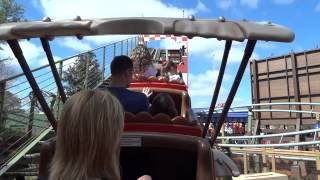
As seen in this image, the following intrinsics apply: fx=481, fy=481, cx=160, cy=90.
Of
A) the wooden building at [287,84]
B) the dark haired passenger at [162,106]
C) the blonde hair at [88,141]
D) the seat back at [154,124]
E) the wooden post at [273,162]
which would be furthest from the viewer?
the wooden building at [287,84]

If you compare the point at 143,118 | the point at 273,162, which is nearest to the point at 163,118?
the point at 143,118

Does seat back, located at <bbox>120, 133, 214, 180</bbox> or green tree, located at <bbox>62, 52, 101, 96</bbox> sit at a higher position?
green tree, located at <bbox>62, 52, 101, 96</bbox>

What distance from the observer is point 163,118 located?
148 inches

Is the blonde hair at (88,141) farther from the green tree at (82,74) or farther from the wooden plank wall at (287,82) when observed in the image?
the wooden plank wall at (287,82)

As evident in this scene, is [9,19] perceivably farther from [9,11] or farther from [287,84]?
[287,84]

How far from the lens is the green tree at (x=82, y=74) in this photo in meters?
8.96

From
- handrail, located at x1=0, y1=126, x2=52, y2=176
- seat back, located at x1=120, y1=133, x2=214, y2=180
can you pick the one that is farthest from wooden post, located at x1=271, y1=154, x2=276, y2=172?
seat back, located at x1=120, y1=133, x2=214, y2=180

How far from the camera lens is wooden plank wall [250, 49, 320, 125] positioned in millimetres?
15203

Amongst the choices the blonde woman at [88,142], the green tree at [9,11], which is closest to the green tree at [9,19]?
the green tree at [9,11]

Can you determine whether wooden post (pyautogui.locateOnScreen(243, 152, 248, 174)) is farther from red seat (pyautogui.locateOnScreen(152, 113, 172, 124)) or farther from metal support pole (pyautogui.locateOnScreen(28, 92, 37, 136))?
red seat (pyautogui.locateOnScreen(152, 113, 172, 124))

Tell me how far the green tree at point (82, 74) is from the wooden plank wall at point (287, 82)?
7.05m

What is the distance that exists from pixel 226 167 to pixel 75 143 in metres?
2.37

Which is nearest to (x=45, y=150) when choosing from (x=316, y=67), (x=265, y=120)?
(x=316, y=67)

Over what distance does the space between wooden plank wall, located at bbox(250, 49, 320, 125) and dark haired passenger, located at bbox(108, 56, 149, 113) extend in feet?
38.0
